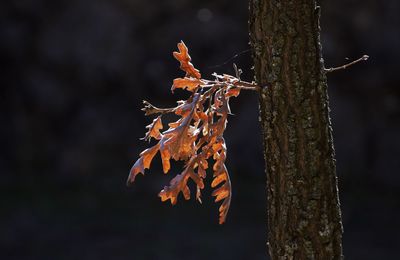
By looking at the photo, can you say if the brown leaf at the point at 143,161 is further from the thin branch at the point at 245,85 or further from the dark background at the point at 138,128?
the dark background at the point at 138,128

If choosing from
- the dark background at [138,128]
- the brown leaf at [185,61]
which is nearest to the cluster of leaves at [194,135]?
the brown leaf at [185,61]

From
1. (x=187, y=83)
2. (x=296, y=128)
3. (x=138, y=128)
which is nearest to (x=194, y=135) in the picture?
(x=187, y=83)

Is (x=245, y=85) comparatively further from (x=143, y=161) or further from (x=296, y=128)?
(x=143, y=161)

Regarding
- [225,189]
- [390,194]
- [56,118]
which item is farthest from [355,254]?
[225,189]

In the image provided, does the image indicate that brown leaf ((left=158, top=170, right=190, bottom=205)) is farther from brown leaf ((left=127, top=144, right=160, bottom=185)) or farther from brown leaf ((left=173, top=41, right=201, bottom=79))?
brown leaf ((left=173, top=41, right=201, bottom=79))

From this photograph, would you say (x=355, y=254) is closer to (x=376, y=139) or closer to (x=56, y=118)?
(x=376, y=139)

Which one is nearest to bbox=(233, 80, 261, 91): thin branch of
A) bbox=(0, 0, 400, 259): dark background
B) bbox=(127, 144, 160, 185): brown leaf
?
bbox=(127, 144, 160, 185): brown leaf
